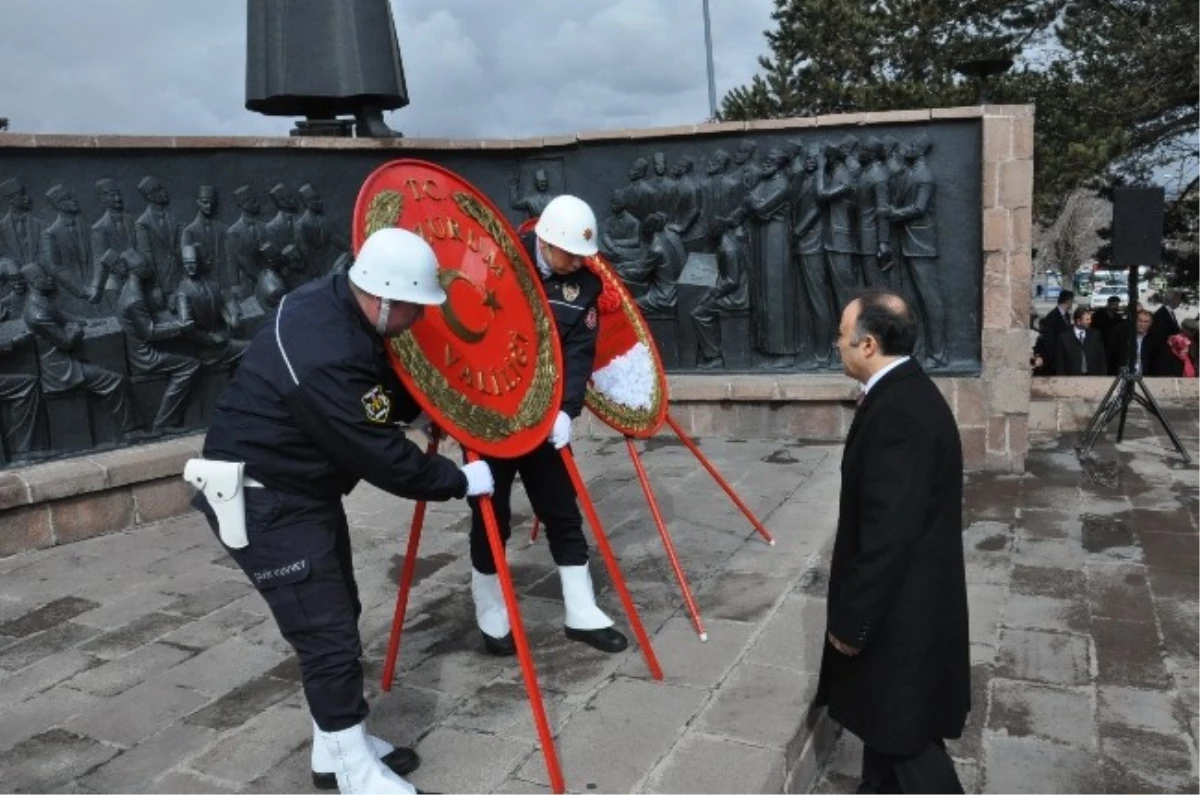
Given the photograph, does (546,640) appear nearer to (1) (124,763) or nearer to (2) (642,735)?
(2) (642,735)

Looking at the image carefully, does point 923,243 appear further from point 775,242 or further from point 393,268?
point 393,268

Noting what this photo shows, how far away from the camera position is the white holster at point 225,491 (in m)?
2.94

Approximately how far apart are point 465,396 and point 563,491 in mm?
1074

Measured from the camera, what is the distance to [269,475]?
119 inches

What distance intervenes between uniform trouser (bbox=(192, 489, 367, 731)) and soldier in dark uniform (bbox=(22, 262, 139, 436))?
422cm

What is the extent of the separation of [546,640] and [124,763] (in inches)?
67.3

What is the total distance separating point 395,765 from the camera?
3398mm

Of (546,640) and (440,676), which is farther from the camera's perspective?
(546,640)

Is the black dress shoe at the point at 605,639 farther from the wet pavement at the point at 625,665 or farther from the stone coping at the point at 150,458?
the stone coping at the point at 150,458

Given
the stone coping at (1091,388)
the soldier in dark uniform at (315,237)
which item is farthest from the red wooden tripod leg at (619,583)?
the stone coping at (1091,388)

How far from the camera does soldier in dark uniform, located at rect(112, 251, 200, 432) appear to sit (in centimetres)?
689

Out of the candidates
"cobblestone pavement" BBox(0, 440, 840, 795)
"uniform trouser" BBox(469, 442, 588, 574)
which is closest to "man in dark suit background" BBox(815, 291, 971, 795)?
"cobblestone pavement" BBox(0, 440, 840, 795)

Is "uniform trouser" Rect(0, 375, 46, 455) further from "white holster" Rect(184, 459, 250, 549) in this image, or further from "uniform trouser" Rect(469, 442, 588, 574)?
"white holster" Rect(184, 459, 250, 549)

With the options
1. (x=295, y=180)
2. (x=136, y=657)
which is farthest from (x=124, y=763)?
(x=295, y=180)
